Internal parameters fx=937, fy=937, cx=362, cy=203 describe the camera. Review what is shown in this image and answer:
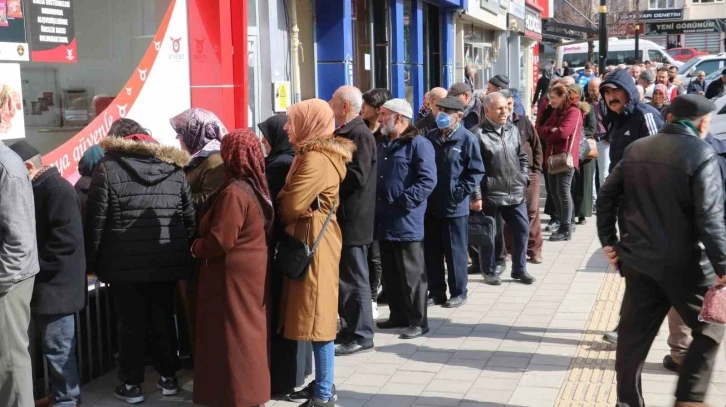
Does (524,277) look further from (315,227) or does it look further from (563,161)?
(315,227)

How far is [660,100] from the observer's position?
11773 millimetres

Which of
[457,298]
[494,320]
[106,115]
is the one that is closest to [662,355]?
[494,320]

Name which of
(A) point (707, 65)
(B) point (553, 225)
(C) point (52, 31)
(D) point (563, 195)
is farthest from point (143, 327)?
(A) point (707, 65)

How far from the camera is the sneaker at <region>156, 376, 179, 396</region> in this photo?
5754mm

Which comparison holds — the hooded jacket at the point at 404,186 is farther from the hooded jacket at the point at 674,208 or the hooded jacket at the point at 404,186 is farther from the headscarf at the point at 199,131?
the hooded jacket at the point at 674,208

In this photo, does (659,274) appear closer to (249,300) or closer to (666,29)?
A: (249,300)

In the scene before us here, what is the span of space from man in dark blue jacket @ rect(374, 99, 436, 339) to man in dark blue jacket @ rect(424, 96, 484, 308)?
0.63 metres

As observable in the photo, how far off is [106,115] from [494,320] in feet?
11.7

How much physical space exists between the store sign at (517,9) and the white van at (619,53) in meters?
10.5

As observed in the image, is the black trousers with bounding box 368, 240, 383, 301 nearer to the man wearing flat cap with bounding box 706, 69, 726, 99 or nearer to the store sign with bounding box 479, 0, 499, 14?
the store sign with bounding box 479, 0, 499, 14

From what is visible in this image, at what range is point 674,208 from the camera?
4723mm

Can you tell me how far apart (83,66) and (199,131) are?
2296 mm

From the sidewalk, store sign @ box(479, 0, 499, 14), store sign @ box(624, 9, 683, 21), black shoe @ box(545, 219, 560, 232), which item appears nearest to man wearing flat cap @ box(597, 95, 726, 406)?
the sidewalk

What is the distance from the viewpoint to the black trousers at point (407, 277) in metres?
6.90
